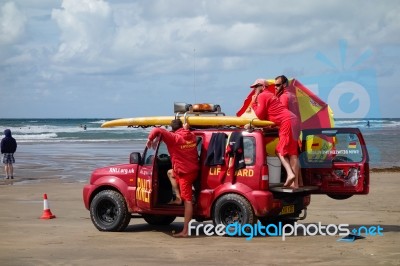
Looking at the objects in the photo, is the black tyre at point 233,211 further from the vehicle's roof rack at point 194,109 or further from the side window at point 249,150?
the vehicle's roof rack at point 194,109

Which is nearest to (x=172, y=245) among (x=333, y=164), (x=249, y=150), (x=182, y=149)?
(x=182, y=149)

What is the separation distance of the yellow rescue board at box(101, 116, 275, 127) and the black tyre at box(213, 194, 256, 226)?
1.20m

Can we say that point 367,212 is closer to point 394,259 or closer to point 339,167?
point 339,167

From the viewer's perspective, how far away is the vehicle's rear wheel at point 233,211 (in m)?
11.0

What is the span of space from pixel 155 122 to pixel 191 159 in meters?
1.12

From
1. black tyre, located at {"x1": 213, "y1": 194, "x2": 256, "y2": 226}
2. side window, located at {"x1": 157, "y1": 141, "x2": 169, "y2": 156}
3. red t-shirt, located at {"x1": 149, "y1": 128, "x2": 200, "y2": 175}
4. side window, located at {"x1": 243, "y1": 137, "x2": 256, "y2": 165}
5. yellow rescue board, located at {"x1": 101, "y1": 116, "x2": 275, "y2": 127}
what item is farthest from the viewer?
side window, located at {"x1": 157, "y1": 141, "x2": 169, "y2": 156}

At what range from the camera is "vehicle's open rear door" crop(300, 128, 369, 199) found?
11.6 metres

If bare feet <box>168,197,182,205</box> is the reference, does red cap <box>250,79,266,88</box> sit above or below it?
above

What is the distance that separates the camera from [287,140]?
11.4 meters

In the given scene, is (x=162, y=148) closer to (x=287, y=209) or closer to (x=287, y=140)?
(x=287, y=140)

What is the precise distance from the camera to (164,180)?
39.6ft

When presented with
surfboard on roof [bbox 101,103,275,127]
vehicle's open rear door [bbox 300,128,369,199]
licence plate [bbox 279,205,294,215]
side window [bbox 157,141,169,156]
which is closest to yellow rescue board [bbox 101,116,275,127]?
surfboard on roof [bbox 101,103,275,127]

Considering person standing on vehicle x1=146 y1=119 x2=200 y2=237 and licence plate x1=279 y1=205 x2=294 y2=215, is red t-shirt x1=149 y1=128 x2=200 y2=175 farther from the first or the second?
licence plate x1=279 y1=205 x2=294 y2=215

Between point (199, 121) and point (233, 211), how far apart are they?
1.60 metres
